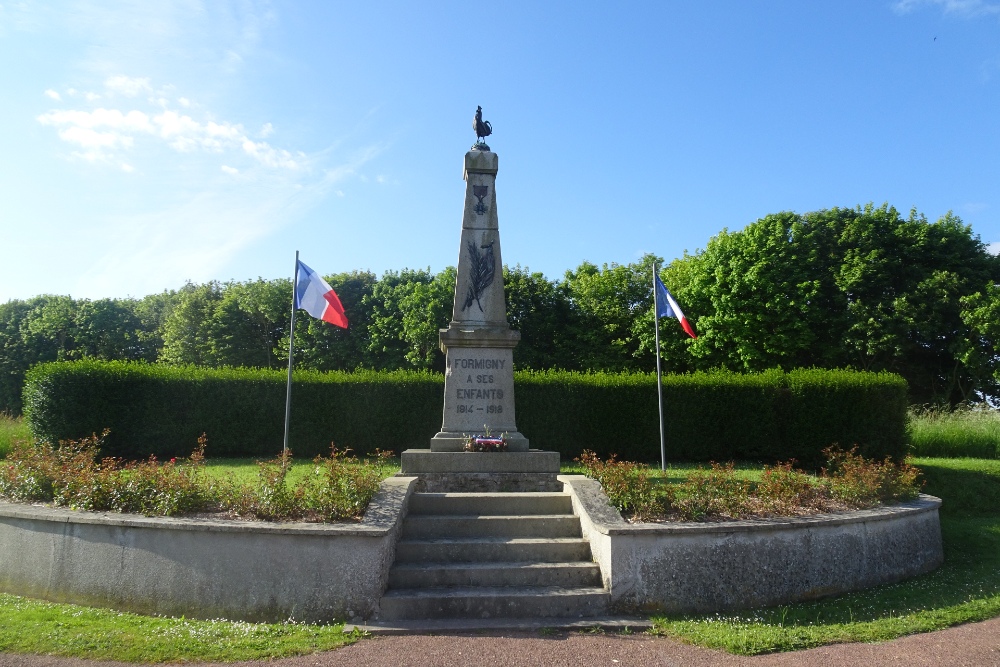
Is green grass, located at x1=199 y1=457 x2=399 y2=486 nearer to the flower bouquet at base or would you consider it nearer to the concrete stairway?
the flower bouquet at base

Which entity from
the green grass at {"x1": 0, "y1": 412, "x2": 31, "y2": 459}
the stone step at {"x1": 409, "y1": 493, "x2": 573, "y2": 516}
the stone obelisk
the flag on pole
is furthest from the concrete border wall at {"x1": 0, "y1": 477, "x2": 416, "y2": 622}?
the green grass at {"x1": 0, "y1": 412, "x2": 31, "y2": 459}

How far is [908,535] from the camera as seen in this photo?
788 cm

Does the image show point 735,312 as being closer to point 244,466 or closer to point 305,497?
point 244,466

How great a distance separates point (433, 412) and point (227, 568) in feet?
34.2

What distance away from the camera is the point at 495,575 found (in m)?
6.68

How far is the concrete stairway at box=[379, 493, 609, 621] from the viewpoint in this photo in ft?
20.4

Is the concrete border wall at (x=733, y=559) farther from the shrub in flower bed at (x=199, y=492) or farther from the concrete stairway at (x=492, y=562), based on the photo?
the shrub in flower bed at (x=199, y=492)

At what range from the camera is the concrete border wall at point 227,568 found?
6.15m

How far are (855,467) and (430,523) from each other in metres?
5.54

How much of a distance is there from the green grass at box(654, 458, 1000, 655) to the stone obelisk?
448cm

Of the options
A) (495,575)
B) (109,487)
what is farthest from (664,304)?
(109,487)

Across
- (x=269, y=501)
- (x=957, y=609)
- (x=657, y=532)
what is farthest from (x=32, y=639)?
(x=957, y=609)

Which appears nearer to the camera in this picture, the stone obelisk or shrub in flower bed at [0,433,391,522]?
shrub in flower bed at [0,433,391,522]

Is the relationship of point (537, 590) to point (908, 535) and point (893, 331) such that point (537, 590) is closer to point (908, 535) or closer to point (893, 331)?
point (908, 535)
